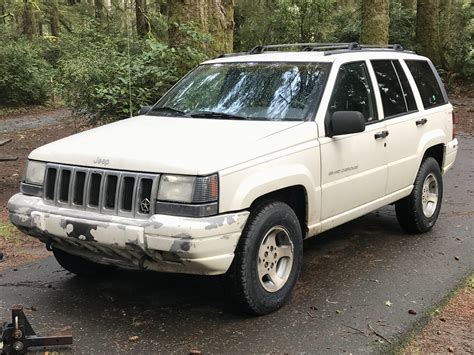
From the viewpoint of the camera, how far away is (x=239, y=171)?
13.3 ft

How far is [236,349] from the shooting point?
12.9ft

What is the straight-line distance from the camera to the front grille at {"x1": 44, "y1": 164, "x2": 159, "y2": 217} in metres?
3.98

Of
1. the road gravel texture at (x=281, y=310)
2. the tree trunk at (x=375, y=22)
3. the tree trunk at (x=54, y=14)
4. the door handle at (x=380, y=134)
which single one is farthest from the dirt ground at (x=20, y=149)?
the tree trunk at (x=54, y=14)

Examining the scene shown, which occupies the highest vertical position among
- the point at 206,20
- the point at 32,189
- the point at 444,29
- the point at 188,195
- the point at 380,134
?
the point at 444,29

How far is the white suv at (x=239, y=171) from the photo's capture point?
3.93m

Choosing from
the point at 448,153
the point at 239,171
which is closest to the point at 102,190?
the point at 239,171

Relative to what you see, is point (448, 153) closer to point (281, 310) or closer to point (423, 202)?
point (423, 202)

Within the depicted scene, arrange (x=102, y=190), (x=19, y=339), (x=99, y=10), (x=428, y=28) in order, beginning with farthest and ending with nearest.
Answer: (x=99, y=10) < (x=428, y=28) < (x=102, y=190) < (x=19, y=339)

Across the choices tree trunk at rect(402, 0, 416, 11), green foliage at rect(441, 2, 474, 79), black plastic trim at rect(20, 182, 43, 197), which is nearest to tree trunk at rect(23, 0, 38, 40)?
tree trunk at rect(402, 0, 416, 11)

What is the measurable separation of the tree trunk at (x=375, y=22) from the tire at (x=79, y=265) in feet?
36.1

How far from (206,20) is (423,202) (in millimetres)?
4954

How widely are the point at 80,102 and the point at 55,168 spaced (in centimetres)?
533

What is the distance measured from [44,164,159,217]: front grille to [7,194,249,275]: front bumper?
2.6 inches

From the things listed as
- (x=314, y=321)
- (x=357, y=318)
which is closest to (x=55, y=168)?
(x=314, y=321)
